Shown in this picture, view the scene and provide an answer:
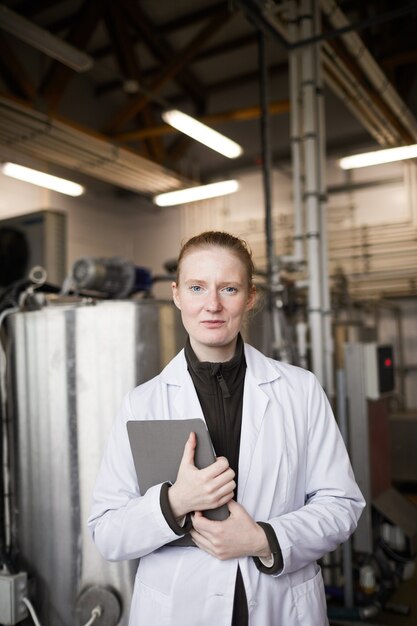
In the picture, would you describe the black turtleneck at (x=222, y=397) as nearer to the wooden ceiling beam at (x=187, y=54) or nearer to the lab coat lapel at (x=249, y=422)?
the lab coat lapel at (x=249, y=422)

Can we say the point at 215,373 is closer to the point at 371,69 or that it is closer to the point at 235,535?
the point at 235,535

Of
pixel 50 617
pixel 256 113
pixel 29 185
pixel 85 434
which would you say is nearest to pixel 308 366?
pixel 85 434

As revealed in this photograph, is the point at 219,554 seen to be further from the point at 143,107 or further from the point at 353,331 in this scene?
the point at 143,107

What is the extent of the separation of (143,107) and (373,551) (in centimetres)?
560

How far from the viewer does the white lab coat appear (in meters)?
1.14

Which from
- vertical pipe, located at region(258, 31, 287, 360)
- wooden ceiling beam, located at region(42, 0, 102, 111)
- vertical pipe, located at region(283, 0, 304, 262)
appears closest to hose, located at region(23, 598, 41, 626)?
vertical pipe, located at region(258, 31, 287, 360)

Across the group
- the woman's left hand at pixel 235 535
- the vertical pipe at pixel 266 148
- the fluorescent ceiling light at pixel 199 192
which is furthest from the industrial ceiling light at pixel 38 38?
the woman's left hand at pixel 235 535

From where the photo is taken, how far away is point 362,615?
2764mm

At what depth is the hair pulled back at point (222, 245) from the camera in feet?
4.17

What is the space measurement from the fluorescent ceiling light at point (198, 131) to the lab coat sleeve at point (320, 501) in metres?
3.34

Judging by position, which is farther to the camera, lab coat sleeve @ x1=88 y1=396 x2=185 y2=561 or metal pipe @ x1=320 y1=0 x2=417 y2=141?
metal pipe @ x1=320 y1=0 x2=417 y2=141

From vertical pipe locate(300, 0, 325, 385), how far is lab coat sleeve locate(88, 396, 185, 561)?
6.48ft

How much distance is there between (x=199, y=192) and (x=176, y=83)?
2153 mm

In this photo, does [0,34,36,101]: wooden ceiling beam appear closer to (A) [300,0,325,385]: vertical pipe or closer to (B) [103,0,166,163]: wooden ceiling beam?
(B) [103,0,166,163]: wooden ceiling beam
